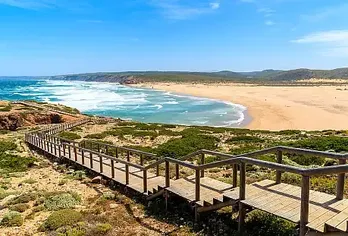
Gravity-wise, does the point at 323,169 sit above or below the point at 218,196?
above

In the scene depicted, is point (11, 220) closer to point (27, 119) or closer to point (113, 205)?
point (113, 205)

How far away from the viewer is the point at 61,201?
31.8 feet

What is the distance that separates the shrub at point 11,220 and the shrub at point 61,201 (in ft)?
2.93

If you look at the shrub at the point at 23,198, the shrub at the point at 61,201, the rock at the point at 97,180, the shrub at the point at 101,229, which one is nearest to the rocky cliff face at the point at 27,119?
the rock at the point at 97,180

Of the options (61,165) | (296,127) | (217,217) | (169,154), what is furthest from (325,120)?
(217,217)

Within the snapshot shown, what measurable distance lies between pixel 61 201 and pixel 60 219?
1.66 m

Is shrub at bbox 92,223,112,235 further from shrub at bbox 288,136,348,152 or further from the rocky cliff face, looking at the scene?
the rocky cliff face

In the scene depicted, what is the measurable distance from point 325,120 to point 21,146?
112ft

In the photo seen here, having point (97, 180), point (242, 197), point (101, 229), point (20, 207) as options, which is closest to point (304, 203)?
point (242, 197)

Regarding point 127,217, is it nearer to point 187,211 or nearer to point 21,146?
point 187,211

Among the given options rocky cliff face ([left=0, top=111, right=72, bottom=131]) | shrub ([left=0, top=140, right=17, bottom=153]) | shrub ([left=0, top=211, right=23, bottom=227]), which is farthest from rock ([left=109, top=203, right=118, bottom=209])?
rocky cliff face ([left=0, top=111, right=72, bottom=131])

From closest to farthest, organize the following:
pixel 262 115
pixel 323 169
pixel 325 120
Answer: pixel 323 169
pixel 325 120
pixel 262 115

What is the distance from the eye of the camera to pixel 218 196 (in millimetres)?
7344

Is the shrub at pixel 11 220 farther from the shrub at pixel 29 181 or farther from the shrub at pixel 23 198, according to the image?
the shrub at pixel 29 181
